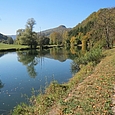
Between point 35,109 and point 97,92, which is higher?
point 97,92

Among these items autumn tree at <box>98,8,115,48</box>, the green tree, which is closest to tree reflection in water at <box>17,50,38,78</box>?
autumn tree at <box>98,8,115,48</box>

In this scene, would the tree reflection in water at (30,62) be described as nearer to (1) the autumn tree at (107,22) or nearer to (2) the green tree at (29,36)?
(1) the autumn tree at (107,22)

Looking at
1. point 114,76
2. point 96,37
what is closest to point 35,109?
point 114,76

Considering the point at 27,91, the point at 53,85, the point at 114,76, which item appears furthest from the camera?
the point at 27,91

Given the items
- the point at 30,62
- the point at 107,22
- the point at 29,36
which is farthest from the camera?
the point at 29,36

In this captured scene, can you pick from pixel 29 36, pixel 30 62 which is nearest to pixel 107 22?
pixel 30 62

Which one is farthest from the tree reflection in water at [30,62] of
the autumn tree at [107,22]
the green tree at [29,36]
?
the green tree at [29,36]

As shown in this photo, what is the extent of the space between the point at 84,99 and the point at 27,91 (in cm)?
587

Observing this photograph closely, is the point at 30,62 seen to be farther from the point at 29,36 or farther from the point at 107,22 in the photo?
the point at 29,36

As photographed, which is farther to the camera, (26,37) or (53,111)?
(26,37)

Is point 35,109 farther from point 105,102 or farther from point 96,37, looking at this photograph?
point 96,37

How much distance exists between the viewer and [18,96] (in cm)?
992

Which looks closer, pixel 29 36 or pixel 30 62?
pixel 30 62

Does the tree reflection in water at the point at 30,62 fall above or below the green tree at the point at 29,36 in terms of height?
below
